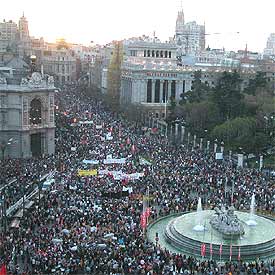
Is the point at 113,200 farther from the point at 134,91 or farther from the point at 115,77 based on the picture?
the point at 115,77

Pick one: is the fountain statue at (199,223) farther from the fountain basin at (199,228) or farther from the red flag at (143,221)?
the red flag at (143,221)

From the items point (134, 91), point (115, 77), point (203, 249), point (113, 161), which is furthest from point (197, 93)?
point (203, 249)

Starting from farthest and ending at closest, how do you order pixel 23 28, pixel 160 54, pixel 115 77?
pixel 23 28
pixel 115 77
pixel 160 54

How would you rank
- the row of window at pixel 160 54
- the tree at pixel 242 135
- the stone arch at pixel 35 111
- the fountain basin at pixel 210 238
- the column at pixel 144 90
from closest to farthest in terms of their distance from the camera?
the fountain basin at pixel 210 238, the tree at pixel 242 135, the stone arch at pixel 35 111, the column at pixel 144 90, the row of window at pixel 160 54

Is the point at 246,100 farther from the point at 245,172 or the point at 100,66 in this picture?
the point at 100,66

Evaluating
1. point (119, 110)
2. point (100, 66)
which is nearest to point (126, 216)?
point (119, 110)

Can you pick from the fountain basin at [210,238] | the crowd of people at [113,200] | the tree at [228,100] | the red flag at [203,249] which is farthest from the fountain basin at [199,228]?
the tree at [228,100]

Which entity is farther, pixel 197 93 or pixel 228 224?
pixel 197 93
